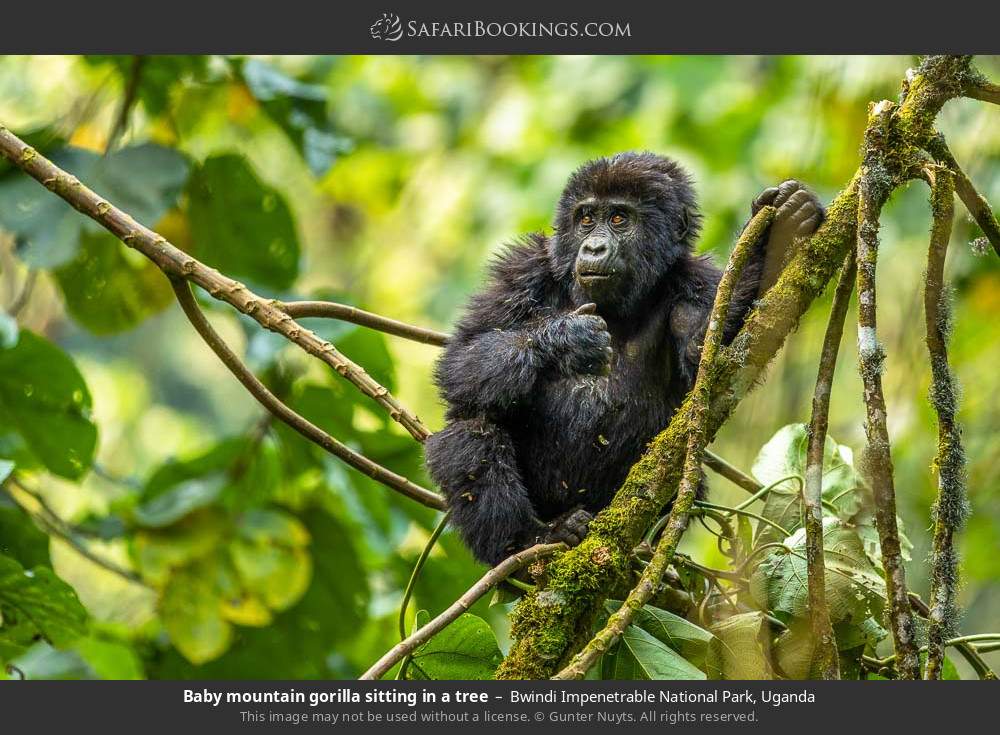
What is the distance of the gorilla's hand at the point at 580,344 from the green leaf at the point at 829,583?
958mm

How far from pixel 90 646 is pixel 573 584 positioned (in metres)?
3.02

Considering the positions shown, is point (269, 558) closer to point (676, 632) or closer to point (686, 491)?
point (676, 632)

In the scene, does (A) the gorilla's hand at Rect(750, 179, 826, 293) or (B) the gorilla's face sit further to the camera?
(B) the gorilla's face

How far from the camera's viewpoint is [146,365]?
45.8ft

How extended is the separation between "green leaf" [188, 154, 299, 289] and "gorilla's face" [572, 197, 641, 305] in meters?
1.74

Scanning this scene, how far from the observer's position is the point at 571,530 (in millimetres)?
3500

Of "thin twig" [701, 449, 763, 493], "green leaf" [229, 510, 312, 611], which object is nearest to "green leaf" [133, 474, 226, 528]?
"green leaf" [229, 510, 312, 611]

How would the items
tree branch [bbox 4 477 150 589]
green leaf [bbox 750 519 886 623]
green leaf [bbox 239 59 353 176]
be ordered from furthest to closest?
1. green leaf [bbox 239 59 353 176]
2. tree branch [bbox 4 477 150 589]
3. green leaf [bbox 750 519 886 623]

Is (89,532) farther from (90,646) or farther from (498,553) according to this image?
(498,553)

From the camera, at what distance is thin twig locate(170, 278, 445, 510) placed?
129 inches

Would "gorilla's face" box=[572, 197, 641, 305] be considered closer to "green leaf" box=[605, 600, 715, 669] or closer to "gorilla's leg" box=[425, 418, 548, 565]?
"gorilla's leg" box=[425, 418, 548, 565]

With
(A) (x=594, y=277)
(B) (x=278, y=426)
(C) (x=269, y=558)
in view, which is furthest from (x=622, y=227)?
(C) (x=269, y=558)
